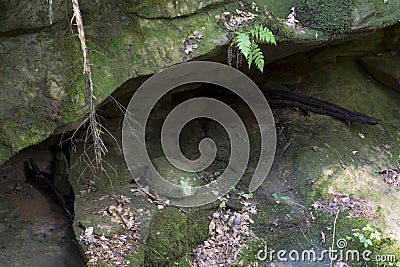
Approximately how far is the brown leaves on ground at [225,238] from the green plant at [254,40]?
2.01 metres

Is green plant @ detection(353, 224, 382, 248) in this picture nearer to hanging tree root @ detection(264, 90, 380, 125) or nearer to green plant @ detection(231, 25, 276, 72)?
hanging tree root @ detection(264, 90, 380, 125)

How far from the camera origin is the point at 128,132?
602 cm

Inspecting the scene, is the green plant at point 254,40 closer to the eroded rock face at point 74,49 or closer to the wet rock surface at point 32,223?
the eroded rock face at point 74,49

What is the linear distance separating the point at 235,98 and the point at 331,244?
3.12 meters

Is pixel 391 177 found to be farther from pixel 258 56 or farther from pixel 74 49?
pixel 74 49


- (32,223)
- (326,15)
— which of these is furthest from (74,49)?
(326,15)

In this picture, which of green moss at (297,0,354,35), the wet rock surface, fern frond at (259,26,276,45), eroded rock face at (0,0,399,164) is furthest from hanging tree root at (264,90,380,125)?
the wet rock surface

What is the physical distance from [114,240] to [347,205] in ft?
10.4

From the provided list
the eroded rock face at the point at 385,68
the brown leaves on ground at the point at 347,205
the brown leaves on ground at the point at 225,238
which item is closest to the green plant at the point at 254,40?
the brown leaves on ground at the point at 225,238

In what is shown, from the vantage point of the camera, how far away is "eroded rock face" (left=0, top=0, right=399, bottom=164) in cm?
426

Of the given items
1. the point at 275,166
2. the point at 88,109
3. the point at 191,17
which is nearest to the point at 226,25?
the point at 191,17

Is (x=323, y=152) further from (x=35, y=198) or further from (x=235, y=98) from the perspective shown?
(x=35, y=198)

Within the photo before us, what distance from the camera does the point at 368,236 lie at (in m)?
5.23

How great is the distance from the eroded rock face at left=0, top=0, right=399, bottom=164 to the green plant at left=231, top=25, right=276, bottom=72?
21 centimetres
